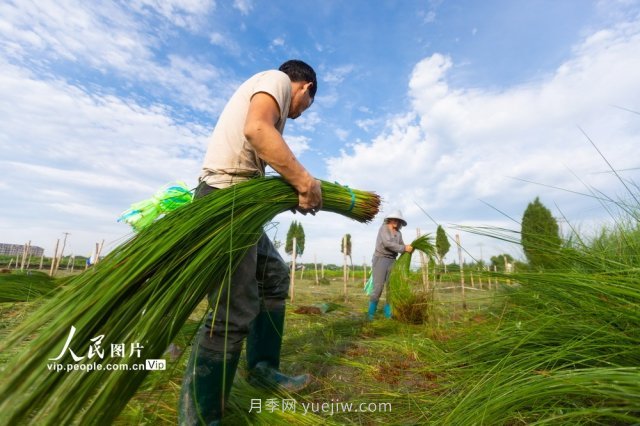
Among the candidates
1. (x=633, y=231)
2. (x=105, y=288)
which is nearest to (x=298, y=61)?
(x=105, y=288)

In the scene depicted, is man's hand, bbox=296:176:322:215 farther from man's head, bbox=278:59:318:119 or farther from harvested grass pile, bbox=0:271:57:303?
harvested grass pile, bbox=0:271:57:303

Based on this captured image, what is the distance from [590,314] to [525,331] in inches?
10.4

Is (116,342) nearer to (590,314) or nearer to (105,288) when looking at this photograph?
(105,288)

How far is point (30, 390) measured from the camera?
78 centimetres

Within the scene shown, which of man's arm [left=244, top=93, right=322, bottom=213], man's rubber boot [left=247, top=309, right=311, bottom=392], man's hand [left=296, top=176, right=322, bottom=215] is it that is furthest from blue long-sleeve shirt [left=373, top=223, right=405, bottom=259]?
man's arm [left=244, top=93, right=322, bottom=213]

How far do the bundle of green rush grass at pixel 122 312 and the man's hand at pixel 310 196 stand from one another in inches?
6.6

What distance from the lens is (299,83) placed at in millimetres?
1863

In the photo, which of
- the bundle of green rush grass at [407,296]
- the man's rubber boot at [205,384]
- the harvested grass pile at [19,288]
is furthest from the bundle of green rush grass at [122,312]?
the harvested grass pile at [19,288]

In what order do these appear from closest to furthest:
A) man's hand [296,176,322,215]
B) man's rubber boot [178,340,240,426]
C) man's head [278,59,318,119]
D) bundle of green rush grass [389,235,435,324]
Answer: man's rubber boot [178,340,240,426] < man's hand [296,176,322,215] < man's head [278,59,318,119] < bundle of green rush grass [389,235,435,324]

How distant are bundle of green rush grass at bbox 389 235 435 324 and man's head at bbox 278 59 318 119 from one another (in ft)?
9.54

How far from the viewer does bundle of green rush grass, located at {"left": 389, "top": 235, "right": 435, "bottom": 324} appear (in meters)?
4.03

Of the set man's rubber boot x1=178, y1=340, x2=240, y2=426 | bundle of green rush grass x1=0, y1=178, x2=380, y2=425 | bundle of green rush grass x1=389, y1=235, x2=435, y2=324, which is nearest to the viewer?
bundle of green rush grass x1=0, y1=178, x2=380, y2=425

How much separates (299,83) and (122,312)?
1462mm

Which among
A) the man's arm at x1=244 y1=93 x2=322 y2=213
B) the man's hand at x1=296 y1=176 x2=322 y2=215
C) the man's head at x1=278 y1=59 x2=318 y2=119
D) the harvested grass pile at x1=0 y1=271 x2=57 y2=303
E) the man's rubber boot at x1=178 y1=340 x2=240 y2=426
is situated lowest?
the man's rubber boot at x1=178 y1=340 x2=240 y2=426
